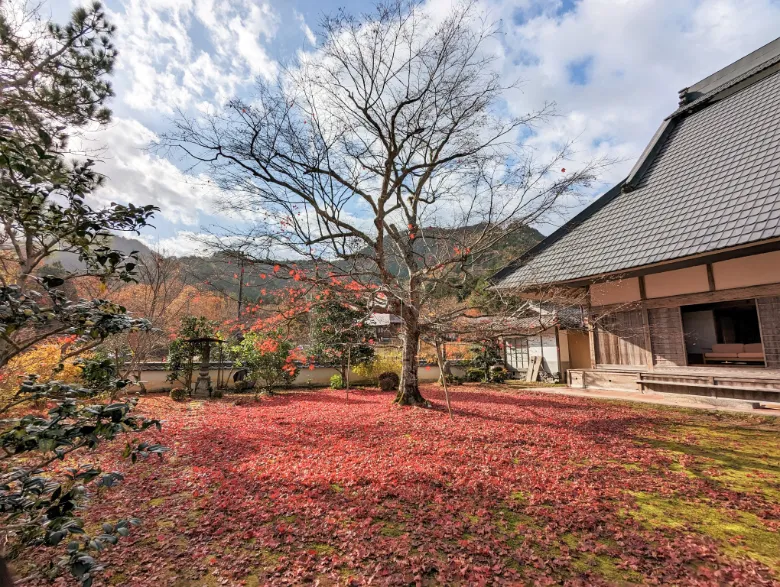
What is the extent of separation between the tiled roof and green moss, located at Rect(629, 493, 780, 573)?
500 centimetres

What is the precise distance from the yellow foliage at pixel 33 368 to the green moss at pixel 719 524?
25.2 ft

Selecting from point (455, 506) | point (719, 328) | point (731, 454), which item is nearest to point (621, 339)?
point (731, 454)

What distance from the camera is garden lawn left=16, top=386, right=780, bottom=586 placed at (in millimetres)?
2639

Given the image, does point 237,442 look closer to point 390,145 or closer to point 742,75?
point 390,145

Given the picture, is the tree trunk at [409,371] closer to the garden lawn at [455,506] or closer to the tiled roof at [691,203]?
the garden lawn at [455,506]

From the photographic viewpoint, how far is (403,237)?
905 cm

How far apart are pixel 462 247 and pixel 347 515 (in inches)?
232

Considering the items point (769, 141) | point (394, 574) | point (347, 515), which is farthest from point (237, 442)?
point (769, 141)

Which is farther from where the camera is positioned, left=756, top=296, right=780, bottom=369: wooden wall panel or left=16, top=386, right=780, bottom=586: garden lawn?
left=756, top=296, right=780, bottom=369: wooden wall panel

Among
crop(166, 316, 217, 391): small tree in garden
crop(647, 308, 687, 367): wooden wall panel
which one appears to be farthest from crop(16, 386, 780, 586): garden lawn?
crop(166, 316, 217, 391): small tree in garden

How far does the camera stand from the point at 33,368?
273 inches

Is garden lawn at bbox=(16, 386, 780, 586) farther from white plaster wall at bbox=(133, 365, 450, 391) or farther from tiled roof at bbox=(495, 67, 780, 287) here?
white plaster wall at bbox=(133, 365, 450, 391)

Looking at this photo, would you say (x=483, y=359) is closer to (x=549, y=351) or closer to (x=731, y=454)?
(x=549, y=351)

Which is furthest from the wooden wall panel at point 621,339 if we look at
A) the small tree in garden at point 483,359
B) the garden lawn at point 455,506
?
the small tree in garden at point 483,359
